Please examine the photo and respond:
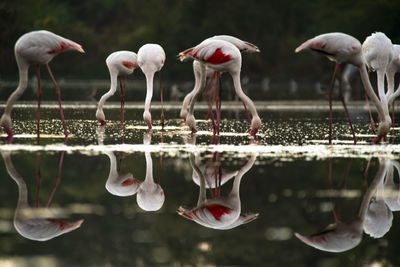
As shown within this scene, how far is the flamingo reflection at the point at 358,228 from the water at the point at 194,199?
17 mm

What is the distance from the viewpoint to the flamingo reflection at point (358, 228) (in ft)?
15.0

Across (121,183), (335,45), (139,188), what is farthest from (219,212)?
(335,45)

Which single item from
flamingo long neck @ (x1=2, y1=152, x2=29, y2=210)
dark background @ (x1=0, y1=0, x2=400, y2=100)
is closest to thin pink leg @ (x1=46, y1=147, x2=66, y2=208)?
flamingo long neck @ (x1=2, y1=152, x2=29, y2=210)

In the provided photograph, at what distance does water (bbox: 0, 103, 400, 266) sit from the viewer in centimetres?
437

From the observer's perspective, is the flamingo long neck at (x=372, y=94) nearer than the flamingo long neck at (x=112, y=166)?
No

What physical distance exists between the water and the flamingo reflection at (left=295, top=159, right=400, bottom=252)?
2cm

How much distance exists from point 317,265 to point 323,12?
47107mm

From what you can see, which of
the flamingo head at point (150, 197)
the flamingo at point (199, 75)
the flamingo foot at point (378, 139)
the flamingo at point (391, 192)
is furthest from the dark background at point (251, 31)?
the flamingo head at point (150, 197)

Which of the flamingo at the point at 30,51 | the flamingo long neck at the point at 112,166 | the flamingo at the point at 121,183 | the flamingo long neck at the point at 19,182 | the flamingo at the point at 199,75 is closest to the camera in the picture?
the flamingo long neck at the point at 19,182

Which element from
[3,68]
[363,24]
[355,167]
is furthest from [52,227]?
[3,68]

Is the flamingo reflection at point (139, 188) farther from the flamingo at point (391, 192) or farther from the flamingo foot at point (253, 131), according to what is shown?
the flamingo foot at point (253, 131)

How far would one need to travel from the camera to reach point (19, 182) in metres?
6.58

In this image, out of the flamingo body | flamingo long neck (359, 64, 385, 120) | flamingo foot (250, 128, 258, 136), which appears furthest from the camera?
flamingo foot (250, 128, 258, 136)

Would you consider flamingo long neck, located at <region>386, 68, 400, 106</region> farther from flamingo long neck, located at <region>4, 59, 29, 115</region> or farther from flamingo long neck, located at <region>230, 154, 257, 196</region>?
flamingo long neck, located at <region>4, 59, 29, 115</region>
